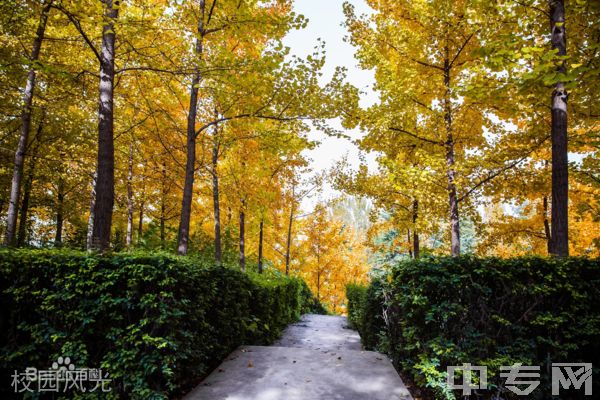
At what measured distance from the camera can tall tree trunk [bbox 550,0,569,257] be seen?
4.86 meters

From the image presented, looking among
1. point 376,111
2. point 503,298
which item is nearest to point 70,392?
point 503,298

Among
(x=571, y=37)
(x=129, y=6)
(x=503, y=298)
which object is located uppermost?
(x=129, y=6)

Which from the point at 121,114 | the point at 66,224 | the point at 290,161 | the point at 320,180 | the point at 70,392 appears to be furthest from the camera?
the point at 66,224

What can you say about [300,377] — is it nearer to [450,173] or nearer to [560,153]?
[560,153]

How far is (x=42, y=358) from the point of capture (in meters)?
3.66

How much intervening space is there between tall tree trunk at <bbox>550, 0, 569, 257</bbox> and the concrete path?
321cm

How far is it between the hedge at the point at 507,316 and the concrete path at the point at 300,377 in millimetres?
692

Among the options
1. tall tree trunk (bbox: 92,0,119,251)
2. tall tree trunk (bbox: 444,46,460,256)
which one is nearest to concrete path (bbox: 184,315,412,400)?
tall tree trunk (bbox: 92,0,119,251)

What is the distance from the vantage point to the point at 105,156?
5875 mm

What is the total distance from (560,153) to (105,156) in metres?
7.52

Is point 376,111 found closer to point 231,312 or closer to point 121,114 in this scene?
point 231,312

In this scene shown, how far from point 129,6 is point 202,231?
33.9ft

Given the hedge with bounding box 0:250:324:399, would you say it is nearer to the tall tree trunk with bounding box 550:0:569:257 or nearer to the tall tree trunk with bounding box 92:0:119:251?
the tall tree trunk with bounding box 92:0:119:251

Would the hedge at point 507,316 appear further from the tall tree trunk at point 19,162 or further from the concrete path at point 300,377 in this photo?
the tall tree trunk at point 19,162
